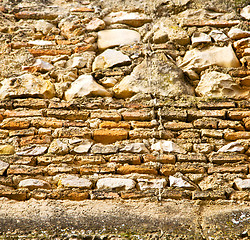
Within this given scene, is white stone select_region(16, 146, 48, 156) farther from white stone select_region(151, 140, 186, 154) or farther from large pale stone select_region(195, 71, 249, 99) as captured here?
large pale stone select_region(195, 71, 249, 99)

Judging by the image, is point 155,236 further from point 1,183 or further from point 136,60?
point 136,60

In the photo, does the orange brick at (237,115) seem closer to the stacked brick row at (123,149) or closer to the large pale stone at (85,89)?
the stacked brick row at (123,149)

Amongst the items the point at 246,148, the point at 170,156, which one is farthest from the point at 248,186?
the point at 170,156

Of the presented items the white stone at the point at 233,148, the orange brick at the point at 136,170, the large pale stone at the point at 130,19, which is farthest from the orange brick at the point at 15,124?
the white stone at the point at 233,148

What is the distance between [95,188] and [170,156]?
52 centimetres

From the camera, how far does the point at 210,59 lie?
→ 2.69 meters

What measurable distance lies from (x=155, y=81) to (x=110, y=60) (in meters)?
0.42

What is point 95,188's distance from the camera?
6.68ft

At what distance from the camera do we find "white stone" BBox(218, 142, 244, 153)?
7.20 ft

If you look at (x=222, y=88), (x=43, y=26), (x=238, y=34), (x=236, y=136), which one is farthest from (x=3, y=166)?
(x=238, y=34)

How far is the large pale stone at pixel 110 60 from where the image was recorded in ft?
8.84

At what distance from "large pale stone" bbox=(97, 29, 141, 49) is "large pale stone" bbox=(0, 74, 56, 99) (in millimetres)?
594

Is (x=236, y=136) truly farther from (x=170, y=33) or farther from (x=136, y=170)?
(x=170, y=33)

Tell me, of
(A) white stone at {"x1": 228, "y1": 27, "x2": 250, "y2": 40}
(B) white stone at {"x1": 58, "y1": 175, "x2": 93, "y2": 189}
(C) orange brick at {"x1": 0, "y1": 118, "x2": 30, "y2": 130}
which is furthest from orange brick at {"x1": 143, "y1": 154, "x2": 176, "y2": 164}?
(A) white stone at {"x1": 228, "y1": 27, "x2": 250, "y2": 40}
